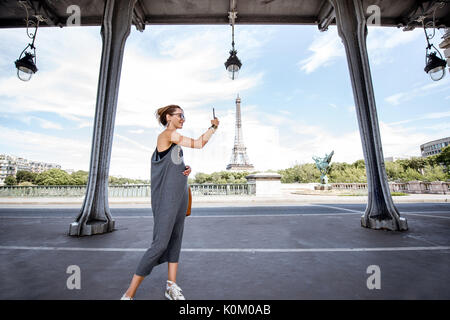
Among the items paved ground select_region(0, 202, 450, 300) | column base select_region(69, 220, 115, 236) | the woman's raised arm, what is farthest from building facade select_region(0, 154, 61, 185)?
the woman's raised arm

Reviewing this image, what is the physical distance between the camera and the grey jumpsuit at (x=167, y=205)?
173 cm

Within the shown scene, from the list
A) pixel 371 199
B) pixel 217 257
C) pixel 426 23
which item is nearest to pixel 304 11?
pixel 426 23

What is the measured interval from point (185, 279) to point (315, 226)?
371cm

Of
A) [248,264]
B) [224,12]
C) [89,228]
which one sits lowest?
[248,264]

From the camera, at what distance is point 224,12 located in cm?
659

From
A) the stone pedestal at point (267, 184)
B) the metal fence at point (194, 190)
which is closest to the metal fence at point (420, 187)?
the stone pedestal at point (267, 184)

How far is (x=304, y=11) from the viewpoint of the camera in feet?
21.7

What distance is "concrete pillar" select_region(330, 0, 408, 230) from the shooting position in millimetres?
4469

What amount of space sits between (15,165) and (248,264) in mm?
148102

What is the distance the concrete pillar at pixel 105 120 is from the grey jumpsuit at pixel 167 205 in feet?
11.0

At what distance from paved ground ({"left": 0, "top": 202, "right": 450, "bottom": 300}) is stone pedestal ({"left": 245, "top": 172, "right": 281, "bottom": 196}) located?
8635 mm

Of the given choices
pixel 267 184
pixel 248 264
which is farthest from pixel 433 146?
pixel 248 264

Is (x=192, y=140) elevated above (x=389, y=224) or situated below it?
above

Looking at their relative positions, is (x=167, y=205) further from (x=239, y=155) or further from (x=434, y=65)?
(x=239, y=155)
